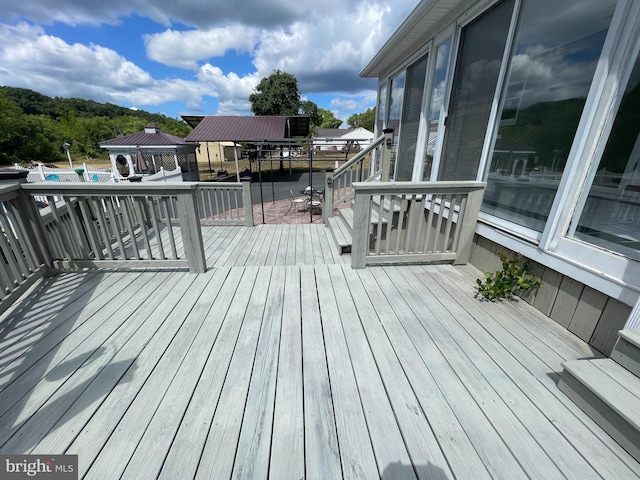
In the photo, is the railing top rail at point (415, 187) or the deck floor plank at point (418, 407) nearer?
the deck floor plank at point (418, 407)

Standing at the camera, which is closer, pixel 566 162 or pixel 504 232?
pixel 566 162

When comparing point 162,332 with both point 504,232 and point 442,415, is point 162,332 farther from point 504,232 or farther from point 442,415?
point 504,232

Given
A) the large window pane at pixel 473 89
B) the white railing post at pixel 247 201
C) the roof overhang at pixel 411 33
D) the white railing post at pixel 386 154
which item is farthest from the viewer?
the white railing post at pixel 247 201

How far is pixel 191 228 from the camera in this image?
242cm

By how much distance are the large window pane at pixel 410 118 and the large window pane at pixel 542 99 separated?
5.61 ft

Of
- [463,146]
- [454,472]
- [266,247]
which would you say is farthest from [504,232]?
[266,247]

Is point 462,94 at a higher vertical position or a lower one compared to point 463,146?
higher

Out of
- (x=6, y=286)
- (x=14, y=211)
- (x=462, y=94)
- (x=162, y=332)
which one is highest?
(x=462, y=94)

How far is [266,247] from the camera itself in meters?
4.09

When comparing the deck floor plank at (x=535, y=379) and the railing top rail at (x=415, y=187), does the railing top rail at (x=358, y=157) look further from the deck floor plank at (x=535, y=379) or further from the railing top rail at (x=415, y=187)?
the deck floor plank at (x=535, y=379)

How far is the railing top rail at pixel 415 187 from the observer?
242cm

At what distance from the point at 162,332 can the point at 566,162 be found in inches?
119

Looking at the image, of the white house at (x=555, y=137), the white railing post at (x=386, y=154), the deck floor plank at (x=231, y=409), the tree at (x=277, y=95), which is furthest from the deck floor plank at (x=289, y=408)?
the tree at (x=277, y=95)

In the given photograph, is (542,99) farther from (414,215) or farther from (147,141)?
(147,141)
